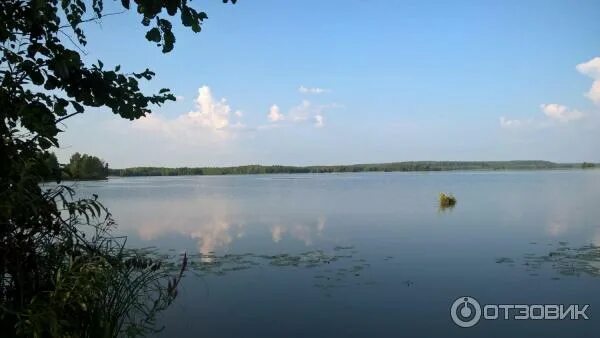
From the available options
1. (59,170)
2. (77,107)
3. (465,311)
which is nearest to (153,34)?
(77,107)

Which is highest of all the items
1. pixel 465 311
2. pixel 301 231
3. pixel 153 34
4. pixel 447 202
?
pixel 153 34

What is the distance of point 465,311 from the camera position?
6.44 m

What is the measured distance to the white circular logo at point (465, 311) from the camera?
6.07 metres

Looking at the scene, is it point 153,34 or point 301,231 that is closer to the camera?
point 153,34

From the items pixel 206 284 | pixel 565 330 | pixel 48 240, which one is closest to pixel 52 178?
pixel 48 240

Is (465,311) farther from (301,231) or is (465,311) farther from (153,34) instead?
(301,231)

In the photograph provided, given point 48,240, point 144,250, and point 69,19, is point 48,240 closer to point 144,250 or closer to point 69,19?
A: point 69,19

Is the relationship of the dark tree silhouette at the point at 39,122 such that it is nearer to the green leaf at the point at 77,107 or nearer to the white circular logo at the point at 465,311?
the green leaf at the point at 77,107

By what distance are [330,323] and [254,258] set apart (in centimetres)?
413

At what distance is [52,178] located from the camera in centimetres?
310

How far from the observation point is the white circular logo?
6.07 m

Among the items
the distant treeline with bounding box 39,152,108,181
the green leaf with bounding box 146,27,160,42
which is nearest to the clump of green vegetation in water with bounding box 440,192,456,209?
the distant treeline with bounding box 39,152,108,181

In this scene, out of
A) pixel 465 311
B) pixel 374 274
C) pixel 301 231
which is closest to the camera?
pixel 465 311

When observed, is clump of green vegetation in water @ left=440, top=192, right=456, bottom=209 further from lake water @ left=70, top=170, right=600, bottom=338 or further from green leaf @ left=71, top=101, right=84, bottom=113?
green leaf @ left=71, top=101, right=84, bottom=113
